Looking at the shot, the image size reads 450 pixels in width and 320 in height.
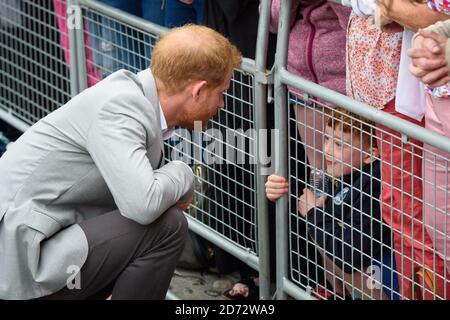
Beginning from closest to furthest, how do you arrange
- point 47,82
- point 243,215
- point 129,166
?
point 129,166 → point 243,215 → point 47,82

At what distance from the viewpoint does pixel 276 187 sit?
411 centimetres

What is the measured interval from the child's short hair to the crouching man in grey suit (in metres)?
0.39

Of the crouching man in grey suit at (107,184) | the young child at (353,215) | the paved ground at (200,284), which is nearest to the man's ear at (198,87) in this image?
the crouching man in grey suit at (107,184)

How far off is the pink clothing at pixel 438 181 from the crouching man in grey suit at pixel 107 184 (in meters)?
0.74

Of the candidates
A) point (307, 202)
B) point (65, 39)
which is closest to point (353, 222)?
point (307, 202)

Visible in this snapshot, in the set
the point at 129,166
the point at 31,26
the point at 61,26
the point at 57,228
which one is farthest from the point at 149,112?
the point at 31,26

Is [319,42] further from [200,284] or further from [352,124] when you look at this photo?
[200,284]

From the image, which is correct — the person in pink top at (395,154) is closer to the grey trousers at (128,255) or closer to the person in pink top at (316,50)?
the person in pink top at (316,50)

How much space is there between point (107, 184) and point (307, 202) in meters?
0.80

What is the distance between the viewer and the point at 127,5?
201 inches

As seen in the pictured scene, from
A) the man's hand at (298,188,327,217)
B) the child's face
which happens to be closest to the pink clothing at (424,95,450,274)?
the child's face

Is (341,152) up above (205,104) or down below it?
below
